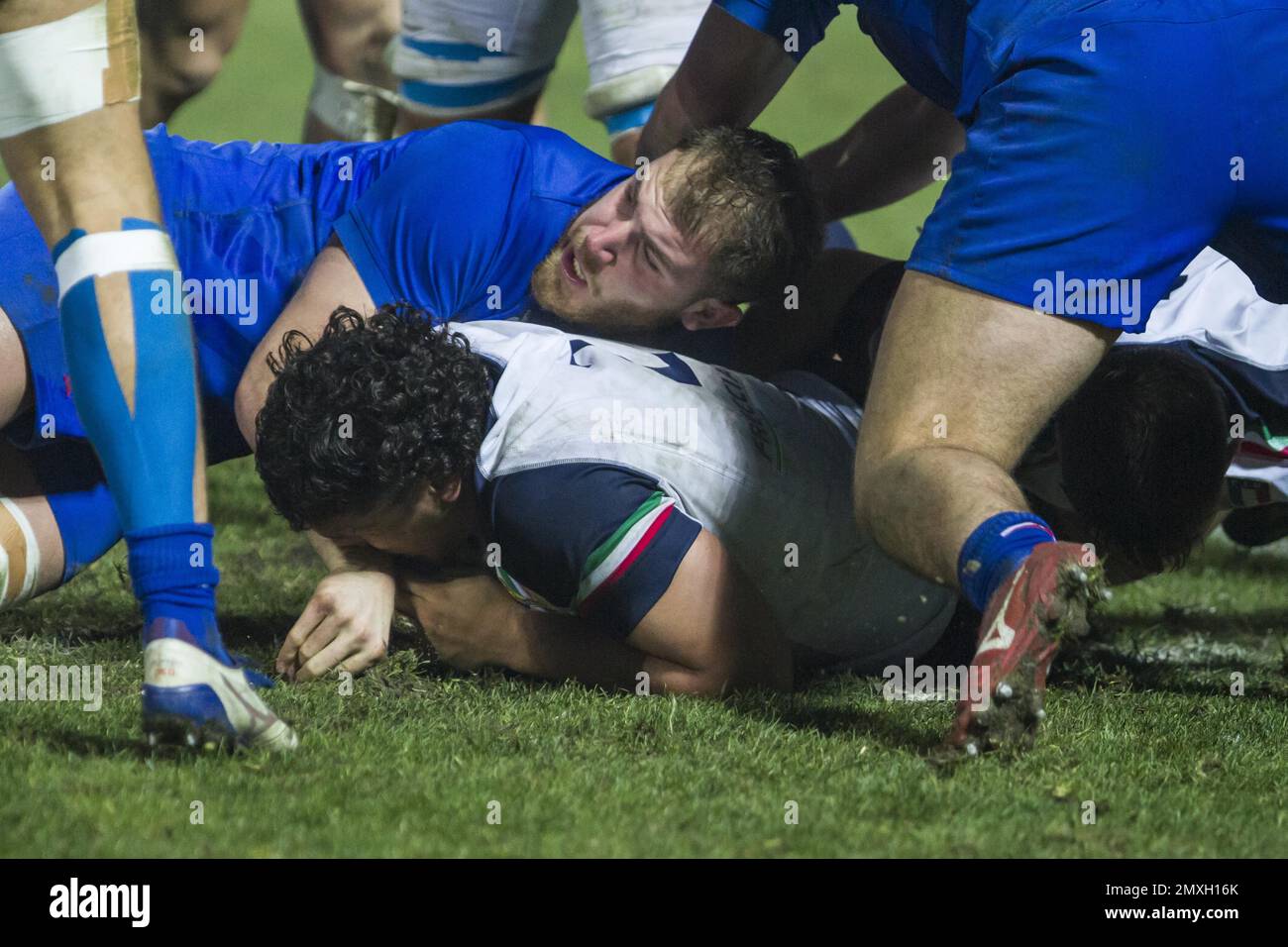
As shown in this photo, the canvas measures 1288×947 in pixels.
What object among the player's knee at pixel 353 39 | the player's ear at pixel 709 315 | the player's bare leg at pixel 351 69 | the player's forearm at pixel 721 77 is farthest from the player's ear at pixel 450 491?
the player's knee at pixel 353 39

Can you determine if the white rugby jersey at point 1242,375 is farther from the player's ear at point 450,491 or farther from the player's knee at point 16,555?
the player's knee at point 16,555

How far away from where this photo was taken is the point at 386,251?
329 cm

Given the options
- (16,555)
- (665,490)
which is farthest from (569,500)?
(16,555)

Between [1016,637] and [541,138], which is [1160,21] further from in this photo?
[541,138]

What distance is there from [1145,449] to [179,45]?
11.7 ft

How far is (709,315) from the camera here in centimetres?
346

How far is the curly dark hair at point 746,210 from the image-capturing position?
331 centimetres

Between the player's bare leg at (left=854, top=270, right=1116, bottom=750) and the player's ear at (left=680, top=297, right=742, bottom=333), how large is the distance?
2.22 ft

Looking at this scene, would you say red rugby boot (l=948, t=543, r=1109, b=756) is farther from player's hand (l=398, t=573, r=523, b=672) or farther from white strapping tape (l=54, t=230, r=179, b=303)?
white strapping tape (l=54, t=230, r=179, b=303)

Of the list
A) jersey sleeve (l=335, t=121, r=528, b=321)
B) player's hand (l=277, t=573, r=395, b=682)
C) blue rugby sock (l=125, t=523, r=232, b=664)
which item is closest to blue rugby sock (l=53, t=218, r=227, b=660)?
blue rugby sock (l=125, t=523, r=232, b=664)

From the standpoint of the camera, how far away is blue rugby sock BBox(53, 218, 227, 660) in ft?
7.53

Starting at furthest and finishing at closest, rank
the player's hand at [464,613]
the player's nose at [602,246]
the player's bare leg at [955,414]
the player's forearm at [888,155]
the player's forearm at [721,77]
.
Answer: the player's forearm at [888,155], the player's forearm at [721,77], the player's nose at [602,246], the player's hand at [464,613], the player's bare leg at [955,414]
